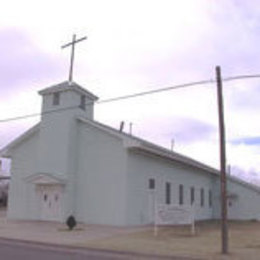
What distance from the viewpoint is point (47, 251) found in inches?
638

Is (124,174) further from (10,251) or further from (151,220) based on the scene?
(10,251)

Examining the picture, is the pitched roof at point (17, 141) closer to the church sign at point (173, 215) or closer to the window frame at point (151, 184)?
the window frame at point (151, 184)

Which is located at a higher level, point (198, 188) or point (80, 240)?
point (198, 188)

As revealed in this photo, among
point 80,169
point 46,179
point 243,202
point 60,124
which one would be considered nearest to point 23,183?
point 46,179

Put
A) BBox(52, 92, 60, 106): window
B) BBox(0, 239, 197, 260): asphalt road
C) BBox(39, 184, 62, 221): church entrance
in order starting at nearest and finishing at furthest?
BBox(0, 239, 197, 260): asphalt road
BBox(39, 184, 62, 221): church entrance
BBox(52, 92, 60, 106): window

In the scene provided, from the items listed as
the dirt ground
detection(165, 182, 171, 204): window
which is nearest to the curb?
the dirt ground

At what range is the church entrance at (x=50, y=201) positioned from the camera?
30703 millimetres

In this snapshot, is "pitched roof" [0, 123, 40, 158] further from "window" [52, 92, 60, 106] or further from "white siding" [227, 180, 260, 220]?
"white siding" [227, 180, 260, 220]

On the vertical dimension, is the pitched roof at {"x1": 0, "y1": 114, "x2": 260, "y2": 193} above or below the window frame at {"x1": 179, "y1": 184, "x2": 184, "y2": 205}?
above

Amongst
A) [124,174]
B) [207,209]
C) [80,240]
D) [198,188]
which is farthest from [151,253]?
[207,209]

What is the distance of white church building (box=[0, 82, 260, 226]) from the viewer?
2920 centimetres

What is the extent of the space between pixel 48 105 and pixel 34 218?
7.22m

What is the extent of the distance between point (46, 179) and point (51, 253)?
15.0 m

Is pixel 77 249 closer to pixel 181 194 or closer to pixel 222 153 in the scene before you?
pixel 222 153
